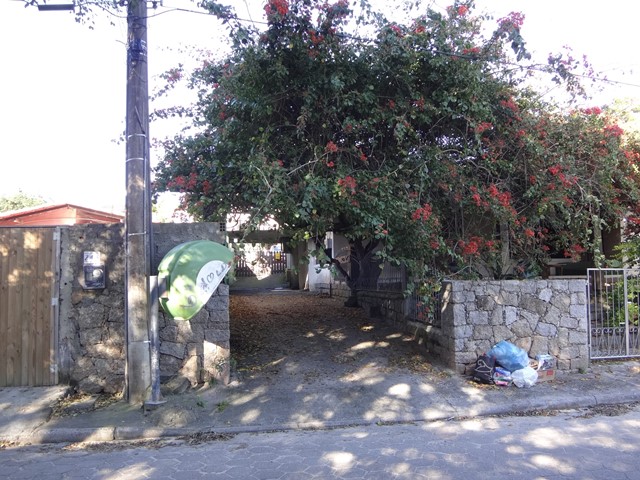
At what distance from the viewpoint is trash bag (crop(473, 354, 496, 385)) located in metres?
7.36

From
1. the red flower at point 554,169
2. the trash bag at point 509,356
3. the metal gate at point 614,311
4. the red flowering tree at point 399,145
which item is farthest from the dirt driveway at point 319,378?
the red flower at point 554,169

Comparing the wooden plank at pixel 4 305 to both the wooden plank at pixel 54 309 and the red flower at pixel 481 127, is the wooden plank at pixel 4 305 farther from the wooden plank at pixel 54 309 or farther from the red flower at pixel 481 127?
the red flower at pixel 481 127

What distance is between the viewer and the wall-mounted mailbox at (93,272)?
6.71 meters

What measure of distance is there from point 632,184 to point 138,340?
927 cm

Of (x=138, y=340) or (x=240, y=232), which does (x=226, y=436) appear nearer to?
(x=138, y=340)

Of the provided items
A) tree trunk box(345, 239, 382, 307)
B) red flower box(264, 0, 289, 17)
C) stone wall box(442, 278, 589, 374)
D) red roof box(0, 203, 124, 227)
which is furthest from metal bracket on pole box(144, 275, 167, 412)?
red roof box(0, 203, 124, 227)

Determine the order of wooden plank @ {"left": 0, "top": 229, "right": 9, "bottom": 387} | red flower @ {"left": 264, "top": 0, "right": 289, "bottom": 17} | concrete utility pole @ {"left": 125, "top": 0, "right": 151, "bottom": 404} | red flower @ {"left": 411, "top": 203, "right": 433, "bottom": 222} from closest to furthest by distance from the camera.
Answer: concrete utility pole @ {"left": 125, "top": 0, "right": 151, "bottom": 404} < wooden plank @ {"left": 0, "top": 229, "right": 9, "bottom": 387} < red flower @ {"left": 264, "top": 0, "right": 289, "bottom": 17} < red flower @ {"left": 411, "top": 203, "right": 433, "bottom": 222}

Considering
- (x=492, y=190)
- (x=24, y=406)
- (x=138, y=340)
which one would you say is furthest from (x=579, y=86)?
(x=24, y=406)

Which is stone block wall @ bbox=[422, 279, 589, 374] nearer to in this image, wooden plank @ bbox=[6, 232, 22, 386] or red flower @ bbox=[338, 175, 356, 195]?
red flower @ bbox=[338, 175, 356, 195]

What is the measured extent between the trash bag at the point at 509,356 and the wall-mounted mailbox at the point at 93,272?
5830 mm

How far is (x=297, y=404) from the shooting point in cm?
650

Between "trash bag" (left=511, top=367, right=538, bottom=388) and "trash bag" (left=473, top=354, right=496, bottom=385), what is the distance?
12.9 inches

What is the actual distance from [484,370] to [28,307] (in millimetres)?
6605

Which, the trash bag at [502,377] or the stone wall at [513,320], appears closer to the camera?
the trash bag at [502,377]
